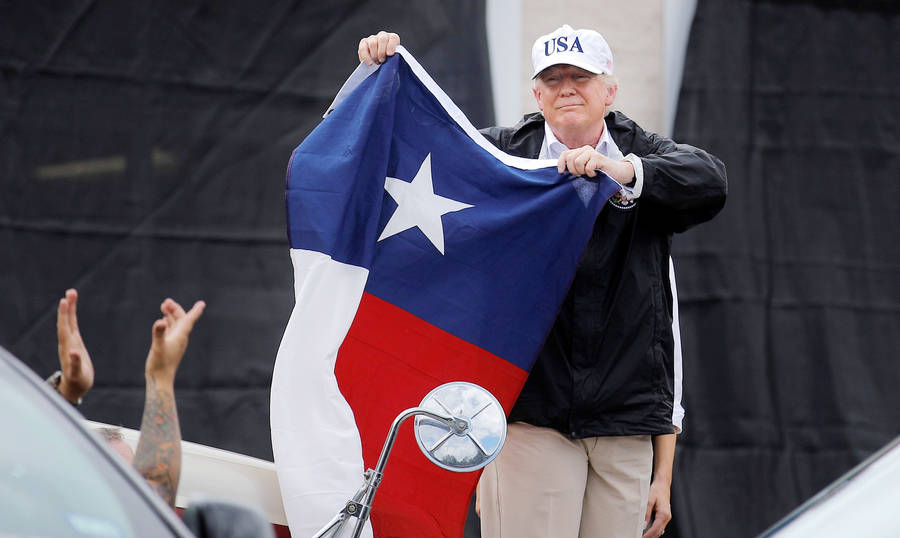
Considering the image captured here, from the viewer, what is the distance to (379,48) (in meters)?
3.74

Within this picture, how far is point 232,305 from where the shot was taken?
16.8 ft

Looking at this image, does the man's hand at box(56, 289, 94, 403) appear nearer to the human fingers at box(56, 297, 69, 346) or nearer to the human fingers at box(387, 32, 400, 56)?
the human fingers at box(56, 297, 69, 346)

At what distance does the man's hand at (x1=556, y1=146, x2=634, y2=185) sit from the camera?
11.4 feet

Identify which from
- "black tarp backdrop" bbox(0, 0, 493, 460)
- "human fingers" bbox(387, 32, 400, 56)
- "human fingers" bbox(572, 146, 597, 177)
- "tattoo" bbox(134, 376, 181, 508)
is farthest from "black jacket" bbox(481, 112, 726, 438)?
"black tarp backdrop" bbox(0, 0, 493, 460)

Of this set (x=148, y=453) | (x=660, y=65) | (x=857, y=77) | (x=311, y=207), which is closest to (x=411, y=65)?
(x=311, y=207)

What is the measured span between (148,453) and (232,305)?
7.19 feet

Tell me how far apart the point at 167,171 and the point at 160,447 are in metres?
2.29

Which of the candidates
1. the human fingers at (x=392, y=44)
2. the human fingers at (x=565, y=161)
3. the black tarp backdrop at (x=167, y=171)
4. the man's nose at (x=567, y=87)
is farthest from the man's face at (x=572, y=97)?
Result: the black tarp backdrop at (x=167, y=171)

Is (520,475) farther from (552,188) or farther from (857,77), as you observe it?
(857,77)

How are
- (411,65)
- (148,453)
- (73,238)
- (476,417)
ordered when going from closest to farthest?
1. (476,417)
2. (148,453)
3. (411,65)
4. (73,238)

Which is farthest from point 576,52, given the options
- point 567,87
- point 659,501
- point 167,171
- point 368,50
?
point 167,171

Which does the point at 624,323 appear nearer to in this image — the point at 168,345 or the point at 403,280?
the point at 403,280

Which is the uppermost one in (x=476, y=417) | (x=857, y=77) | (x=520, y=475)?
(x=857, y=77)

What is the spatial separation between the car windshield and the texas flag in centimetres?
128
